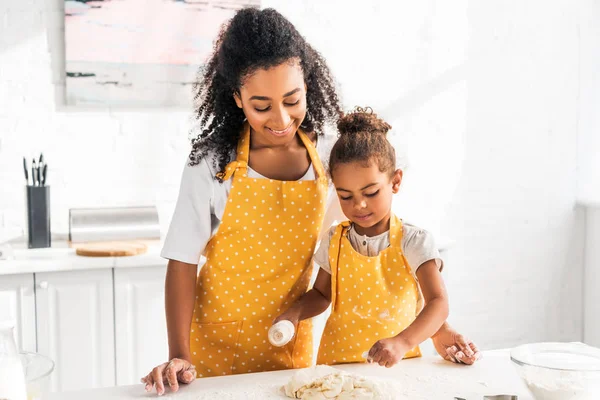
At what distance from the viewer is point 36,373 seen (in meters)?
1.12

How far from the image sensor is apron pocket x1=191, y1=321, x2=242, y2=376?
5.20 ft

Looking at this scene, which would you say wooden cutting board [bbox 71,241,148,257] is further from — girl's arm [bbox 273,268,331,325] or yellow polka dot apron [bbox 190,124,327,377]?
girl's arm [bbox 273,268,331,325]

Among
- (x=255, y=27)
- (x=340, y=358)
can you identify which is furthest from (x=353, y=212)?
(x=255, y=27)

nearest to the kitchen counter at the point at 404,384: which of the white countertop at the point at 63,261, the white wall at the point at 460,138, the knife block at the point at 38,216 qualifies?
the white countertop at the point at 63,261

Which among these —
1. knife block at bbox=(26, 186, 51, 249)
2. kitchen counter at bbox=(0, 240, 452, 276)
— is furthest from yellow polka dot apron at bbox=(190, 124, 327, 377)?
knife block at bbox=(26, 186, 51, 249)

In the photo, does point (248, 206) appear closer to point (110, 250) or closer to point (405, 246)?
point (405, 246)

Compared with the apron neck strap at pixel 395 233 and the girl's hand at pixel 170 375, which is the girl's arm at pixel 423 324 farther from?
the girl's hand at pixel 170 375

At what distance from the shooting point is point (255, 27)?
146cm

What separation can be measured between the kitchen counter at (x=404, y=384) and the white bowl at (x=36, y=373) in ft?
0.47

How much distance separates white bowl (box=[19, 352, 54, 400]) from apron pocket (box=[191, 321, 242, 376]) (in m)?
0.49

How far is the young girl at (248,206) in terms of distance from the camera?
1.47 m

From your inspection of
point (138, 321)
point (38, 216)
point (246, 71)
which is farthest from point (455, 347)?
point (38, 216)

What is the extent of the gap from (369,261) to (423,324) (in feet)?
0.64

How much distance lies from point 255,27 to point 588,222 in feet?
8.93
